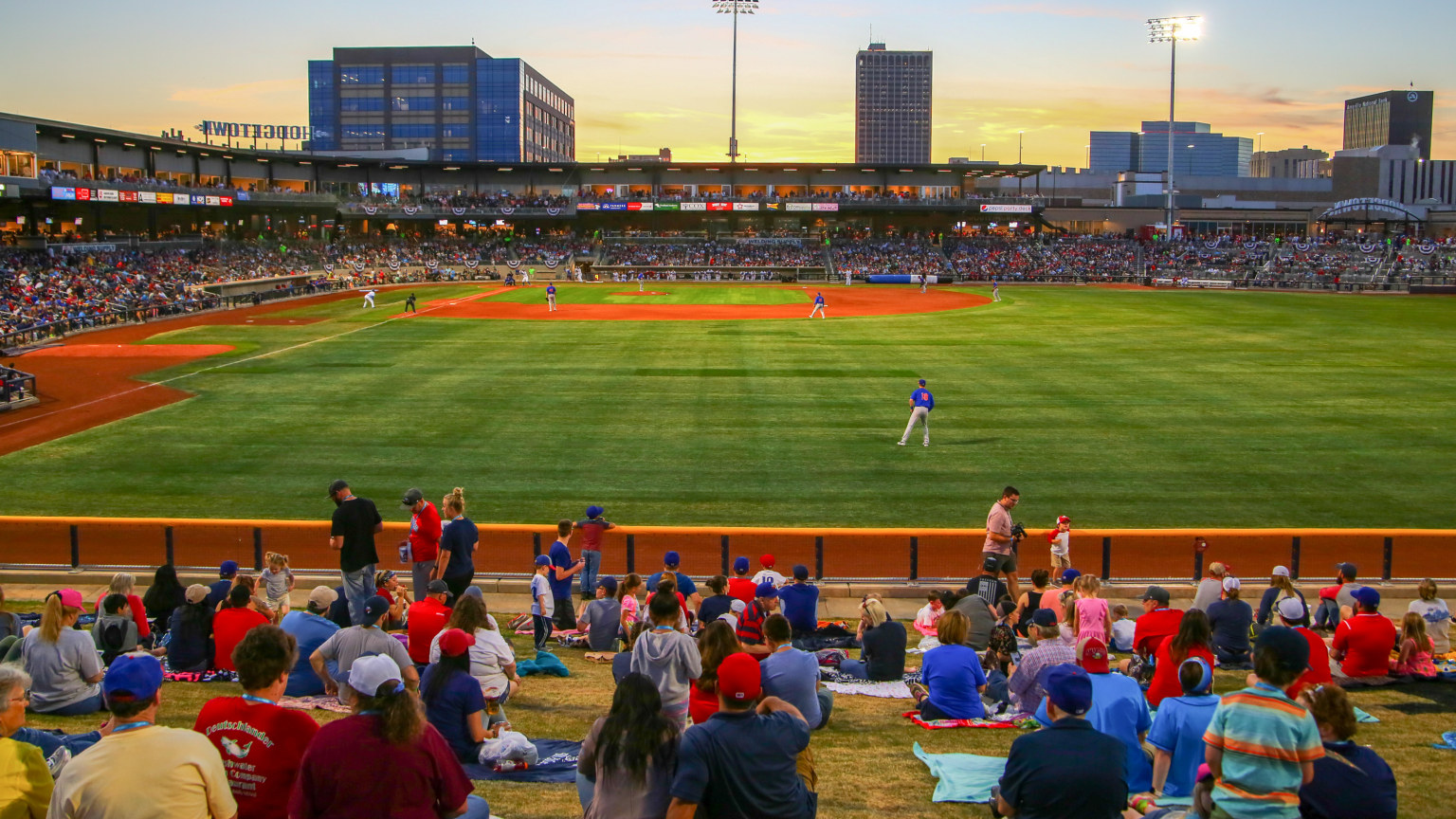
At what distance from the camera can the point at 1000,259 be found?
90938 millimetres

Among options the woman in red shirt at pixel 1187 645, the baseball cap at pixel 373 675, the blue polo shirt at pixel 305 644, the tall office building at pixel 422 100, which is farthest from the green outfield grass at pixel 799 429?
the tall office building at pixel 422 100

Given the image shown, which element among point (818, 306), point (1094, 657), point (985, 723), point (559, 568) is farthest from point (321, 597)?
point (818, 306)

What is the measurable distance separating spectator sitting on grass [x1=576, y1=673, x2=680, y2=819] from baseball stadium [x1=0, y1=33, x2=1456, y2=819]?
0.15 ft

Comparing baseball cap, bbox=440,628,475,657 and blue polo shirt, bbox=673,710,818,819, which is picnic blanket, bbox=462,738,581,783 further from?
blue polo shirt, bbox=673,710,818,819

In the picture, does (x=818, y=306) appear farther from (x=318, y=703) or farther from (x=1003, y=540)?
(x=318, y=703)

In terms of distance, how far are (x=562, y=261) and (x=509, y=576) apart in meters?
77.6

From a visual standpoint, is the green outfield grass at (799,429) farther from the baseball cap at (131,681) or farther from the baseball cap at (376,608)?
the baseball cap at (131,681)

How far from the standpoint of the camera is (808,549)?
17.4 m

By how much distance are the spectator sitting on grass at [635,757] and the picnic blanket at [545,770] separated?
2023 millimetres

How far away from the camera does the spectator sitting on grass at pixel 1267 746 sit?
17.9 ft

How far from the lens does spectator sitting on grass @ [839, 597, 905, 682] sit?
10.8 m

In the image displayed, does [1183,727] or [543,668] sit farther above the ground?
[1183,727]

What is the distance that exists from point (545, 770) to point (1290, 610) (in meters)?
8.16

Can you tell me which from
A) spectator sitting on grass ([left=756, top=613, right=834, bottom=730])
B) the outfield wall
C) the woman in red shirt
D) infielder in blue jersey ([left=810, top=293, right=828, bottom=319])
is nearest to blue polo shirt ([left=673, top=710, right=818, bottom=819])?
spectator sitting on grass ([left=756, top=613, right=834, bottom=730])
